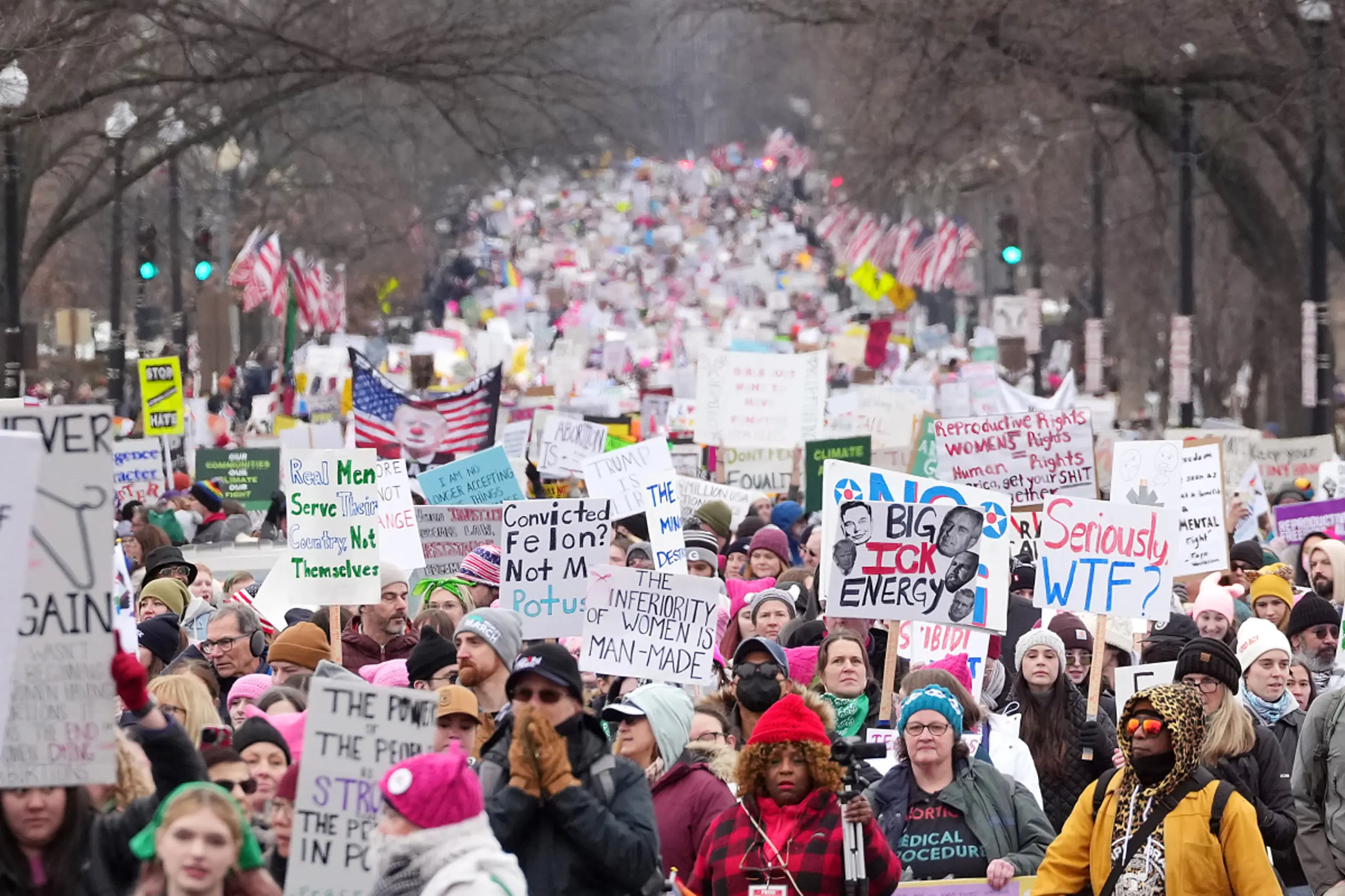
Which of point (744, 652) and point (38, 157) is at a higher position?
point (38, 157)

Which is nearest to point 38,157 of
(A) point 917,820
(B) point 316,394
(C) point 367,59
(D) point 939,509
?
(C) point 367,59

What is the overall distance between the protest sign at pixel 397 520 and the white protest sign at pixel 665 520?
1.19 m

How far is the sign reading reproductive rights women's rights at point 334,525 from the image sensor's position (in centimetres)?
1124

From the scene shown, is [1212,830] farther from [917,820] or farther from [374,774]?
[374,774]

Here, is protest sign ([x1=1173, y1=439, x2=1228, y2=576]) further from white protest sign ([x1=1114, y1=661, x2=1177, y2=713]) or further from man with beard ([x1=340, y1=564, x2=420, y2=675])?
white protest sign ([x1=1114, y1=661, x2=1177, y2=713])

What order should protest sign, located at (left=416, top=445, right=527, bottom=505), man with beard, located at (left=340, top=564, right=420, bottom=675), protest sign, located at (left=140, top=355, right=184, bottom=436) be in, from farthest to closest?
protest sign, located at (left=140, top=355, right=184, bottom=436), protest sign, located at (left=416, top=445, right=527, bottom=505), man with beard, located at (left=340, top=564, right=420, bottom=675)

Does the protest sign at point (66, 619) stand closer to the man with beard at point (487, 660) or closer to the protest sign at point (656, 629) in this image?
the man with beard at point (487, 660)

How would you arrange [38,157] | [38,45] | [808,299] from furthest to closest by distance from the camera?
[808,299]
[38,157]
[38,45]

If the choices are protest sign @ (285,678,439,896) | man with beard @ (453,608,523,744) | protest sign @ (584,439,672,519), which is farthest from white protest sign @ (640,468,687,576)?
protest sign @ (285,678,439,896)

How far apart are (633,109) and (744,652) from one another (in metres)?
68.2

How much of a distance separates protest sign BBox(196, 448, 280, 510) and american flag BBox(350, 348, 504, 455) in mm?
4345

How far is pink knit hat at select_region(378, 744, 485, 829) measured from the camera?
5.37 meters

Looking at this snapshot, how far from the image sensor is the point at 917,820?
752cm

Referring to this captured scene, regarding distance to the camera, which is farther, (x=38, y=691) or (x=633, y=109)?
(x=633, y=109)
